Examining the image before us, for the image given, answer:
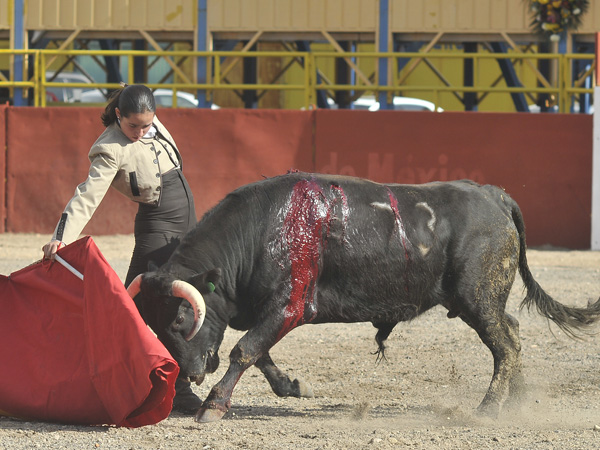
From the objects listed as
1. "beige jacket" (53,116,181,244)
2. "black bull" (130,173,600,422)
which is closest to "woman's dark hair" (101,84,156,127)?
"beige jacket" (53,116,181,244)

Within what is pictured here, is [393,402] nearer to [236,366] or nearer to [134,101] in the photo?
[236,366]

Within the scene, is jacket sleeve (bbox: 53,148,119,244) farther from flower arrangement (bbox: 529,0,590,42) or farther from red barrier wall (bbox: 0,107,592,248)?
flower arrangement (bbox: 529,0,590,42)

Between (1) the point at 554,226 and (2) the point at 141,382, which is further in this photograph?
(1) the point at 554,226

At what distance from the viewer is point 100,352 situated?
4.82 metres

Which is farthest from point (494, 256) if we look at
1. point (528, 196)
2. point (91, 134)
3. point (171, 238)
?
point (91, 134)

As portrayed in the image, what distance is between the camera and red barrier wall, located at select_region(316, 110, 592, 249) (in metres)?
12.3

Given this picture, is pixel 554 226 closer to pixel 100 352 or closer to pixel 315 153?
pixel 315 153

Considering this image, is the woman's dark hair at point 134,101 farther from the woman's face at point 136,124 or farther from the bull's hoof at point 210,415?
the bull's hoof at point 210,415

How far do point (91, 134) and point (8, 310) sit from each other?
775 centimetres

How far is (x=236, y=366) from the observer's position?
5.05 meters

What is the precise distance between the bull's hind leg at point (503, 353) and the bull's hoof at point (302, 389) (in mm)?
968

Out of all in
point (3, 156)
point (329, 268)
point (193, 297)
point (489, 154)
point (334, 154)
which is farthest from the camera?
point (3, 156)

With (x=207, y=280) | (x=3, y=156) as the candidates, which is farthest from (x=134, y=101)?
(x=3, y=156)

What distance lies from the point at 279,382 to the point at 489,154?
24.1 ft
